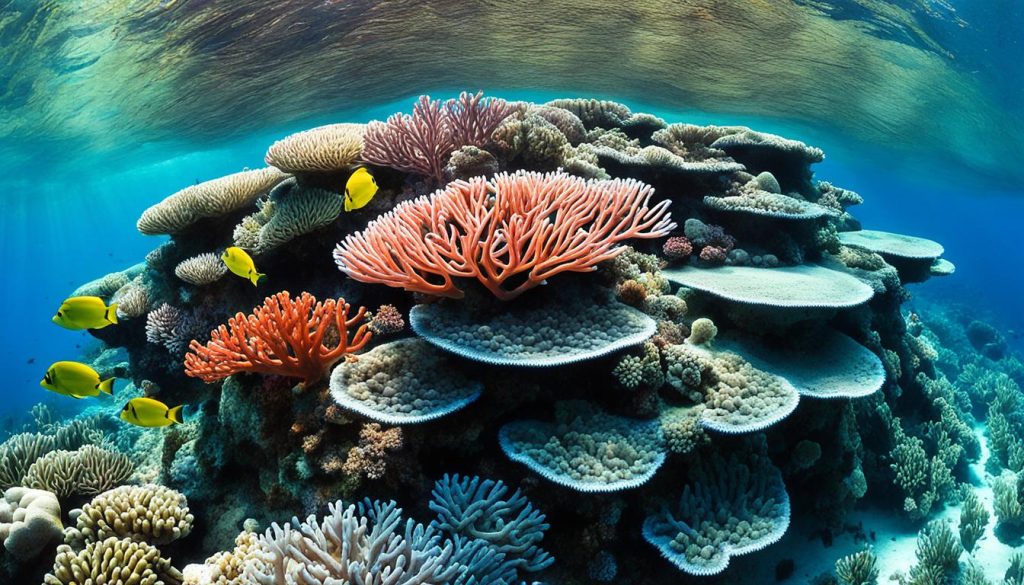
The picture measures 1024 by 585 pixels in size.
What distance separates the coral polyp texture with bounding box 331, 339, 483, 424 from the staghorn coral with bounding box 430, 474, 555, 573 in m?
0.52

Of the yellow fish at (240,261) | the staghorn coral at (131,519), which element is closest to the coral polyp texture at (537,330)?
the yellow fish at (240,261)

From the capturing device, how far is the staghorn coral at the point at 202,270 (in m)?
6.10

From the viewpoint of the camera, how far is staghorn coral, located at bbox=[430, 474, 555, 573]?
134 inches

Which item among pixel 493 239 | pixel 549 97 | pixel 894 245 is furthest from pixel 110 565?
pixel 549 97

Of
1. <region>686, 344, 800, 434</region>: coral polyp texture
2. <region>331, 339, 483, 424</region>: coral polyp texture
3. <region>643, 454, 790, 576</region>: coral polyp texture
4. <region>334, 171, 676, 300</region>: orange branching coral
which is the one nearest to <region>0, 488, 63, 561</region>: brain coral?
<region>331, 339, 483, 424</region>: coral polyp texture

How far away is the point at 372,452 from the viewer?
12.0ft

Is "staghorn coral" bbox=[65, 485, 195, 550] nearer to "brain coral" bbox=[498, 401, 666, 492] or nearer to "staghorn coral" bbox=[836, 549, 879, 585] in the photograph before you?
"brain coral" bbox=[498, 401, 666, 492]

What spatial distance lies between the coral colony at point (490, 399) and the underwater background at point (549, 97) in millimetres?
54

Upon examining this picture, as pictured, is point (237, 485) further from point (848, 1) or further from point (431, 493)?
point (848, 1)

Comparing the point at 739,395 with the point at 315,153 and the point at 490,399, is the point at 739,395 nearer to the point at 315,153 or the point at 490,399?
the point at 490,399

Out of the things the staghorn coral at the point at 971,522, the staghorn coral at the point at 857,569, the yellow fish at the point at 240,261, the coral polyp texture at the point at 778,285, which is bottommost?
the staghorn coral at the point at 971,522

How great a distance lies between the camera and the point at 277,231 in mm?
5648

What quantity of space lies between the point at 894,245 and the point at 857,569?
202 inches

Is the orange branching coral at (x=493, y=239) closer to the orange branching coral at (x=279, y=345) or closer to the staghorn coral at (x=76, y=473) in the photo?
the orange branching coral at (x=279, y=345)
